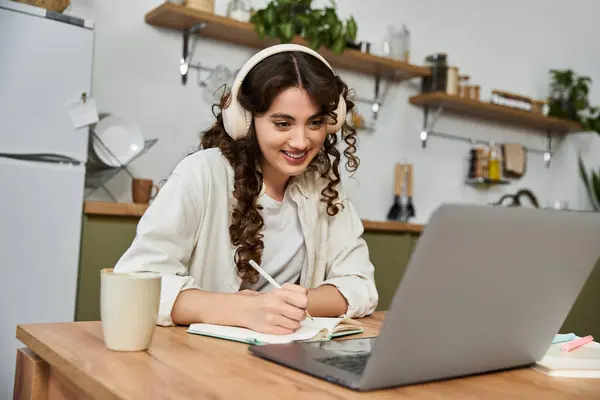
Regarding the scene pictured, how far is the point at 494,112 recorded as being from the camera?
4117mm

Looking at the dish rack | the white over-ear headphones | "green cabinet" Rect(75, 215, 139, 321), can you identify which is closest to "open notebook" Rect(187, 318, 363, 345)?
the white over-ear headphones

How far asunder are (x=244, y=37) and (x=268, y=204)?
72.6 inches

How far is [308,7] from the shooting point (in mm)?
3088

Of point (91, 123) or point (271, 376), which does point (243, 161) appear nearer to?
point (271, 376)

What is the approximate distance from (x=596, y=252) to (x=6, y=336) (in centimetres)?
213

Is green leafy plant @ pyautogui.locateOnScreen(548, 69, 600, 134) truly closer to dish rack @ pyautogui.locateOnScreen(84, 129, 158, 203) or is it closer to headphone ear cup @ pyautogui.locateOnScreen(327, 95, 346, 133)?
dish rack @ pyautogui.locateOnScreen(84, 129, 158, 203)

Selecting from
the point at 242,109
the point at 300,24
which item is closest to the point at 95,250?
the point at 242,109

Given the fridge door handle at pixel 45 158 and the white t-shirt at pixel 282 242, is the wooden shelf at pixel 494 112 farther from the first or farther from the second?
the white t-shirt at pixel 282 242

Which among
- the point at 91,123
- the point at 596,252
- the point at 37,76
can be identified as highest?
the point at 37,76

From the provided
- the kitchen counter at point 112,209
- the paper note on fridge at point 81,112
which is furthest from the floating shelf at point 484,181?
the paper note on fridge at point 81,112

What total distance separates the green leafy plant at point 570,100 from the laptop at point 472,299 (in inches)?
157

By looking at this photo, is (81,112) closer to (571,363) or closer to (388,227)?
(388,227)

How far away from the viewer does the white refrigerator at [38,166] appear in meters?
2.22

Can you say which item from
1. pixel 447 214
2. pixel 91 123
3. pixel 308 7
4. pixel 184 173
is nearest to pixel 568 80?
pixel 308 7
